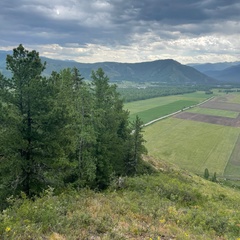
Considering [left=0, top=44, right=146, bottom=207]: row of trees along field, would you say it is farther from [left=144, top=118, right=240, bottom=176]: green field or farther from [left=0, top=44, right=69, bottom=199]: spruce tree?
[left=144, top=118, right=240, bottom=176]: green field

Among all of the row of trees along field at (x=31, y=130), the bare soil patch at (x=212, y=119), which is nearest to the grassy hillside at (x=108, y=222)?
the row of trees along field at (x=31, y=130)

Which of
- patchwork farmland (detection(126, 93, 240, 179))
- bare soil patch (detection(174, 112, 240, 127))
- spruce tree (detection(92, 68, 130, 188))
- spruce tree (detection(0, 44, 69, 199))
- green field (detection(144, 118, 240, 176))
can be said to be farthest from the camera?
bare soil patch (detection(174, 112, 240, 127))

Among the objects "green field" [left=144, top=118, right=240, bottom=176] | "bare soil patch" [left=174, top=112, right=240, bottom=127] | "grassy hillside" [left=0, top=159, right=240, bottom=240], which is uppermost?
"grassy hillside" [left=0, top=159, right=240, bottom=240]

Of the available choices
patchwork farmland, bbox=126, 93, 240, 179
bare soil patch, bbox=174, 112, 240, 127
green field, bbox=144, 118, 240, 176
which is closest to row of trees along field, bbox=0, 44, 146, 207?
patchwork farmland, bbox=126, 93, 240, 179

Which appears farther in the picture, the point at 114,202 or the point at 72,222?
the point at 114,202

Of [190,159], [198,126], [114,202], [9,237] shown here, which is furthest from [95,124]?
[198,126]

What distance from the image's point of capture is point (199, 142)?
84.2 m

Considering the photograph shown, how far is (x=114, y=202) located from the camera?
12.2 m

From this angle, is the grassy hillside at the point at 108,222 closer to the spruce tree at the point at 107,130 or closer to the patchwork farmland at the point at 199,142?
the spruce tree at the point at 107,130

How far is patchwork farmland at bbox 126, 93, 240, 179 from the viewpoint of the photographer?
6425 centimetres

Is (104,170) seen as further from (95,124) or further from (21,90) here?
(21,90)

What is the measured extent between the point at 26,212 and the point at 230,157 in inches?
2773

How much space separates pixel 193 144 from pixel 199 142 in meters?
3.47

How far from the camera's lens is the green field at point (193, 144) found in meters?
→ 65.9
